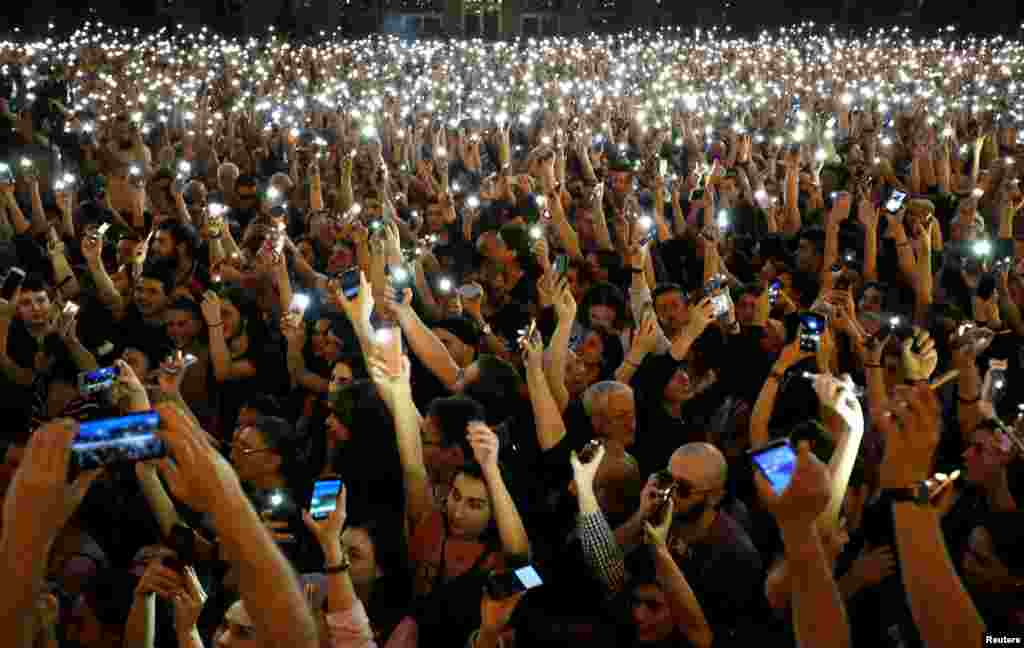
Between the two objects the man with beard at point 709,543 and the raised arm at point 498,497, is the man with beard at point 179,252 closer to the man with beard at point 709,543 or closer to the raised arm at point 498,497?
the raised arm at point 498,497

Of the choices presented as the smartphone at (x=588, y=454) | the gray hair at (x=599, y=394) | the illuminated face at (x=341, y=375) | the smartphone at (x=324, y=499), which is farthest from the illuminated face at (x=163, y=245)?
the smartphone at (x=324, y=499)

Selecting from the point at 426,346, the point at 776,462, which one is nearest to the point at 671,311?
the point at 426,346

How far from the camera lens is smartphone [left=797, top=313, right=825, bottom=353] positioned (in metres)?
4.21

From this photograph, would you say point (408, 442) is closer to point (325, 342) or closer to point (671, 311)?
point (325, 342)

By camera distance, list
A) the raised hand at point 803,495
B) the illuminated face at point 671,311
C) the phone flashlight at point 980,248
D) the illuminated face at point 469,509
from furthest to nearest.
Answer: the phone flashlight at point 980,248 → the illuminated face at point 671,311 → the illuminated face at point 469,509 → the raised hand at point 803,495

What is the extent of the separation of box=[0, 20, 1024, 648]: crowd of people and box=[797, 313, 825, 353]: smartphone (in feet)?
0.06

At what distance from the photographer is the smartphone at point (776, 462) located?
7.94 feet

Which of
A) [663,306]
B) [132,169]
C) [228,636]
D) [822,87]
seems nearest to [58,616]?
[228,636]

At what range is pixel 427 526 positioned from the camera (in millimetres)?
3568

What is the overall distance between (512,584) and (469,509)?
780 mm

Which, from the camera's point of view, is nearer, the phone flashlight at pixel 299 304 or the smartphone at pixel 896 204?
the phone flashlight at pixel 299 304

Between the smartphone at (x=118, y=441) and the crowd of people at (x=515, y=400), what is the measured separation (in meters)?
0.01

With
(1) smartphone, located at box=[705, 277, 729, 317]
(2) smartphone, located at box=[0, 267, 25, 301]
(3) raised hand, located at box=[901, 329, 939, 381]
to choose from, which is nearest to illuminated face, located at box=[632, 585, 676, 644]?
(3) raised hand, located at box=[901, 329, 939, 381]

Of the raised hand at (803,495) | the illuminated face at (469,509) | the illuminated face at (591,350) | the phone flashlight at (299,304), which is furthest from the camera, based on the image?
the phone flashlight at (299,304)
